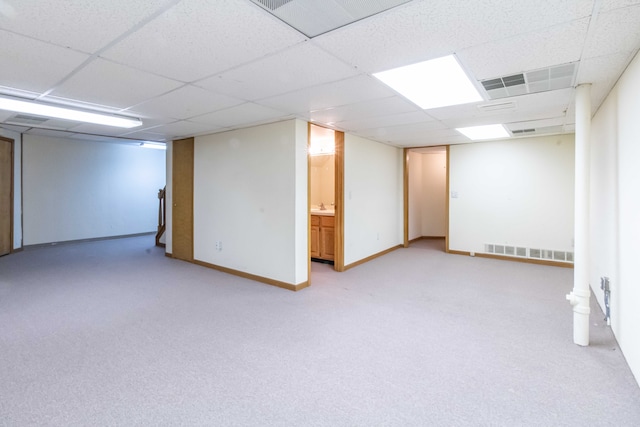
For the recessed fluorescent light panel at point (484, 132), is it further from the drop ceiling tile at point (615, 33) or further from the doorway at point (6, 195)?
the doorway at point (6, 195)

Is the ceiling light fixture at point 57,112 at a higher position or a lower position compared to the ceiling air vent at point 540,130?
lower

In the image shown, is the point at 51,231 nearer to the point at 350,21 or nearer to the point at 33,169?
the point at 33,169

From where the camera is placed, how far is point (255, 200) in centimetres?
455

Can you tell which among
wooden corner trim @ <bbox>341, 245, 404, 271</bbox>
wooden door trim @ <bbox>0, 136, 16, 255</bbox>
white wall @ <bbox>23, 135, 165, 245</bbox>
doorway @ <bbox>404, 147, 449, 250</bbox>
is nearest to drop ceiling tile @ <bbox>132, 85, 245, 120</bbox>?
wooden corner trim @ <bbox>341, 245, 404, 271</bbox>

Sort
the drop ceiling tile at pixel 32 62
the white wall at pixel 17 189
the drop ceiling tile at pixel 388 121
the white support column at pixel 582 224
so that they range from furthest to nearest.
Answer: the white wall at pixel 17 189 → the drop ceiling tile at pixel 388 121 → the white support column at pixel 582 224 → the drop ceiling tile at pixel 32 62

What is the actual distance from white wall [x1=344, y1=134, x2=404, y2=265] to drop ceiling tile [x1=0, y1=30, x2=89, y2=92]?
3.59 metres

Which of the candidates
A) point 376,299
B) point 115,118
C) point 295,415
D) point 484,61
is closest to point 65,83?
point 115,118

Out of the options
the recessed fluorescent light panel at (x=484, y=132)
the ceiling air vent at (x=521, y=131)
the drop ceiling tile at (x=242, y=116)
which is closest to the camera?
the drop ceiling tile at (x=242, y=116)

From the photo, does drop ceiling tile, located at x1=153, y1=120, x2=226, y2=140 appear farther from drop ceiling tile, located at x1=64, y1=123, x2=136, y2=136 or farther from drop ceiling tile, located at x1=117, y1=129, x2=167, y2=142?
drop ceiling tile, located at x1=64, y1=123, x2=136, y2=136

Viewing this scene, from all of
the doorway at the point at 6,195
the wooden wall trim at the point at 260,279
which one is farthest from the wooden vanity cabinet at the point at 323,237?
the doorway at the point at 6,195

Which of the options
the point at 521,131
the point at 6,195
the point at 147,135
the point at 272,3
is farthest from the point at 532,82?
the point at 6,195

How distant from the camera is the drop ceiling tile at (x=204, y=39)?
5.31ft

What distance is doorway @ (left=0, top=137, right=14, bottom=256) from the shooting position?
19.2 feet

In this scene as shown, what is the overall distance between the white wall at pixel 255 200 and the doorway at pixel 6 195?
374 cm
